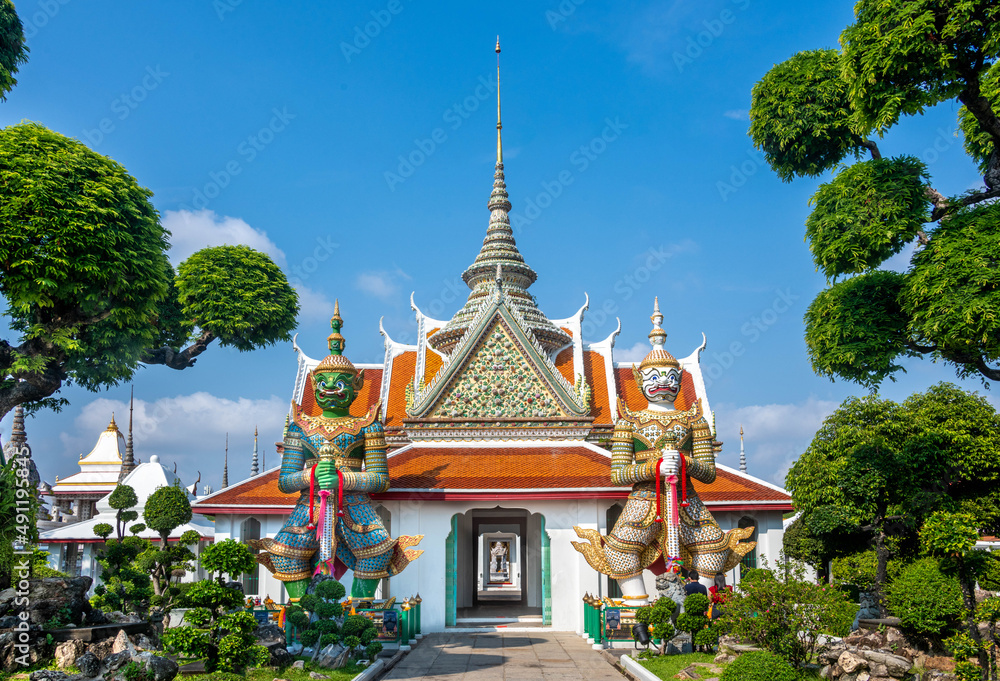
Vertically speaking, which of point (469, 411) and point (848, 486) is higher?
point (469, 411)

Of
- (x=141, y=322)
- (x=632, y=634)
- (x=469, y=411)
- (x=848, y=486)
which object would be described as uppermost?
(x=141, y=322)

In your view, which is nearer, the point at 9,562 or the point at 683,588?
the point at 9,562

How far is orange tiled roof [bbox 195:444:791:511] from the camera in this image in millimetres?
14266

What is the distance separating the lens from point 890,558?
1359cm

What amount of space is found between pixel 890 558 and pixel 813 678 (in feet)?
20.2

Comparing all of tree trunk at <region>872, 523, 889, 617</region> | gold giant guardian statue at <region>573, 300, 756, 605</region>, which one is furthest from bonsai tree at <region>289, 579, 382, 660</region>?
tree trunk at <region>872, 523, 889, 617</region>

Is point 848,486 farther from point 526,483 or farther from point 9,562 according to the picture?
point 9,562

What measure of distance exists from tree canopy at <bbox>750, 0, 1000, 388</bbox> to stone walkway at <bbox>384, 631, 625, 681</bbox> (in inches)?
209

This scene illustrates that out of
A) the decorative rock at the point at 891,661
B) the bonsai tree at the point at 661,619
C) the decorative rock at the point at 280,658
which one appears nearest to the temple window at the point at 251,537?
the decorative rock at the point at 280,658

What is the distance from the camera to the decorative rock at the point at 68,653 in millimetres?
8180

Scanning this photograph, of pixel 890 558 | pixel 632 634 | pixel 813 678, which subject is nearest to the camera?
pixel 813 678

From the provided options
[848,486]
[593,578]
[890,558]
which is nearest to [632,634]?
[593,578]

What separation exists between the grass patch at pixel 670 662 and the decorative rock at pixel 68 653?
21.9ft

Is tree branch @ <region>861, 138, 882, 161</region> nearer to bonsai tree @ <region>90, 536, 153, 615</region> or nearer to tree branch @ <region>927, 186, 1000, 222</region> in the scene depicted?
tree branch @ <region>927, 186, 1000, 222</region>
